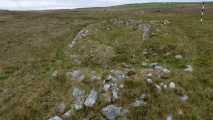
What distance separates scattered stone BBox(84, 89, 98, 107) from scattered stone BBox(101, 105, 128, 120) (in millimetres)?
879

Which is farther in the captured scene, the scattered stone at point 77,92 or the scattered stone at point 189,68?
the scattered stone at point 189,68

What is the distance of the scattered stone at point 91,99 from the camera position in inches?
383

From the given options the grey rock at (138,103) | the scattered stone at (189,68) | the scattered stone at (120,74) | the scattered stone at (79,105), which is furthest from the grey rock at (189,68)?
the scattered stone at (79,105)

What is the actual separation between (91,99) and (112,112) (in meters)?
1.52

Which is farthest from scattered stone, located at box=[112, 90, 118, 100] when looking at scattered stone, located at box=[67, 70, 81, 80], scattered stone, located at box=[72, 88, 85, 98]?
scattered stone, located at box=[67, 70, 81, 80]

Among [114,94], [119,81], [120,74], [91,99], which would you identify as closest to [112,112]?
[114,94]

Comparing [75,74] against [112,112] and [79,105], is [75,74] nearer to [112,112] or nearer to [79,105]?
[79,105]

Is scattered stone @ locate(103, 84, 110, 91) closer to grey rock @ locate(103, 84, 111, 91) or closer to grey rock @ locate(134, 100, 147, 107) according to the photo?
grey rock @ locate(103, 84, 111, 91)

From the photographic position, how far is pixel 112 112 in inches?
353

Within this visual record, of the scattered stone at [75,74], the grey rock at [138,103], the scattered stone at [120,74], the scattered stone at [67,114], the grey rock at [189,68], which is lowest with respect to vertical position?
the scattered stone at [67,114]

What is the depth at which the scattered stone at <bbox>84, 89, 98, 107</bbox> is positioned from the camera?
973 centimetres

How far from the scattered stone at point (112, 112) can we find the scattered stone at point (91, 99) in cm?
88

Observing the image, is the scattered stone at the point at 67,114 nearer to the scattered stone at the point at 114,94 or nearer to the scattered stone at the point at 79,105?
the scattered stone at the point at 79,105

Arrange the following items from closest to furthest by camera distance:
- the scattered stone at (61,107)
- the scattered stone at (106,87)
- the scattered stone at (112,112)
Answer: the scattered stone at (112,112) < the scattered stone at (61,107) < the scattered stone at (106,87)
